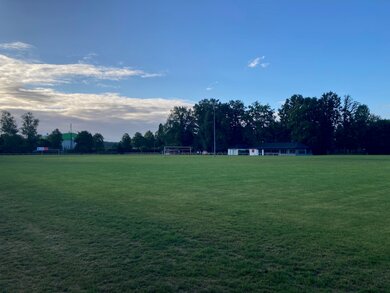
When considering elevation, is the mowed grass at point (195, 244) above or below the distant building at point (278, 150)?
below

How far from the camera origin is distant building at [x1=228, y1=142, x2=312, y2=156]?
313 ft

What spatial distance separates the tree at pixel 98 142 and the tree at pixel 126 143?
747 centimetres

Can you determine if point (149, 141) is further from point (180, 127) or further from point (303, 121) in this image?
point (303, 121)

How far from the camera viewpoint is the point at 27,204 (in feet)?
34.9

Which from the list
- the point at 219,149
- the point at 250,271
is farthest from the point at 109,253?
the point at 219,149

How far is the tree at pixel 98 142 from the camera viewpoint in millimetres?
122363

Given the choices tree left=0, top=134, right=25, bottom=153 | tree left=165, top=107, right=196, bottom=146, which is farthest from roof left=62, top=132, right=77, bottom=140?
tree left=165, top=107, right=196, bottom=146

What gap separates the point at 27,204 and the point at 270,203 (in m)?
7.48

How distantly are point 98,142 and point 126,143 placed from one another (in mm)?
10374

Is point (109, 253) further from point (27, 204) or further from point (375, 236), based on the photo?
point (27, 204)

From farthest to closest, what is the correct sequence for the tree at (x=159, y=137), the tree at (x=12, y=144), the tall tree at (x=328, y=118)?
the tree at (x=159, y=137) < the tree at (x=12, y=144) < the tall tree at (x=328, y=118)

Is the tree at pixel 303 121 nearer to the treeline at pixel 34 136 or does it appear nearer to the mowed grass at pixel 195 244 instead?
the treeline at pixel 34 136

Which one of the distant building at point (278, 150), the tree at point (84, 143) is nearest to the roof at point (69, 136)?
the tree at point (84, 143)

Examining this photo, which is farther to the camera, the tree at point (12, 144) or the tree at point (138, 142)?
the tree at point (138, 142)
